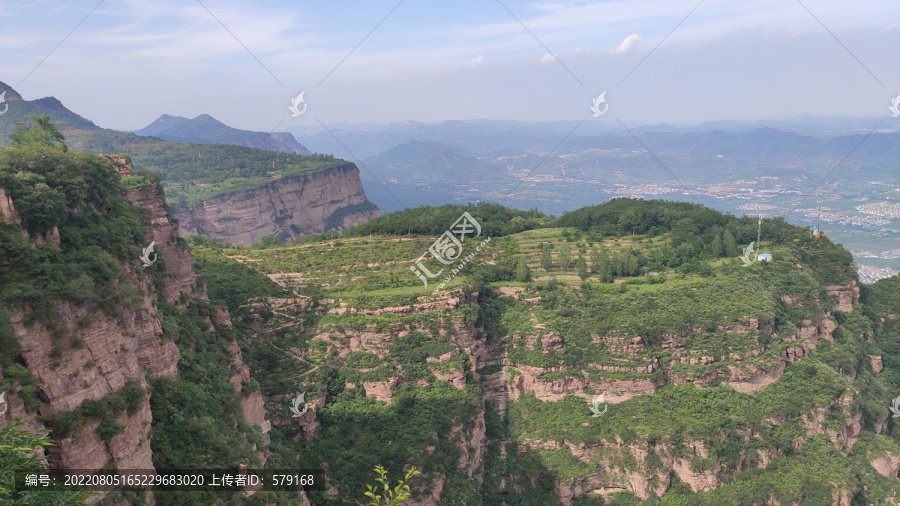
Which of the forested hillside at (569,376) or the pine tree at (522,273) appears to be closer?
the forested hillside at (569,376)

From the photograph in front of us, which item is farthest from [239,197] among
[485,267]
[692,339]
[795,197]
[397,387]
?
[795,197]

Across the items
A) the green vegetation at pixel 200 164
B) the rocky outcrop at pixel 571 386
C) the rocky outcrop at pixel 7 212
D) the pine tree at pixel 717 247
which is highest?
the green vegetation at pixel 200 164

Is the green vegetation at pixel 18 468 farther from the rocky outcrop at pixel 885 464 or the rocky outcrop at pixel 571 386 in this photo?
the rocky outcrop at pixel 885 464

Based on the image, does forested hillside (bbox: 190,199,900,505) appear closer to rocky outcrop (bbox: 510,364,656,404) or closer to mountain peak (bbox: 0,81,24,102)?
rocky outcrop (bbox: 510,364,656,404)

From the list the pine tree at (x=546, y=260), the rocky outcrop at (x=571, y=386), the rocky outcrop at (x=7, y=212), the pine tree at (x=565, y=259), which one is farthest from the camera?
the pine tree at (x=565, y=259)

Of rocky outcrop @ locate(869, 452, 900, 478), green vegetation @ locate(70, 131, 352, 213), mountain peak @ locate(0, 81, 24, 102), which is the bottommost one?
rocky outcrop @ locate(869, 452, 900, 478)

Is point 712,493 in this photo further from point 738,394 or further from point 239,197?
point 239,197

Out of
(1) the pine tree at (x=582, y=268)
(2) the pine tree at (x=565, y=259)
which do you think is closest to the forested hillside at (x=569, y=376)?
(1) the pine tree at (x=582, y=268)

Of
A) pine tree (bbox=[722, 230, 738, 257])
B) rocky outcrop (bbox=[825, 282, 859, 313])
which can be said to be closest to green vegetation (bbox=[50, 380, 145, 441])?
pine tree (bbox=[722, 230, 738, 257])
